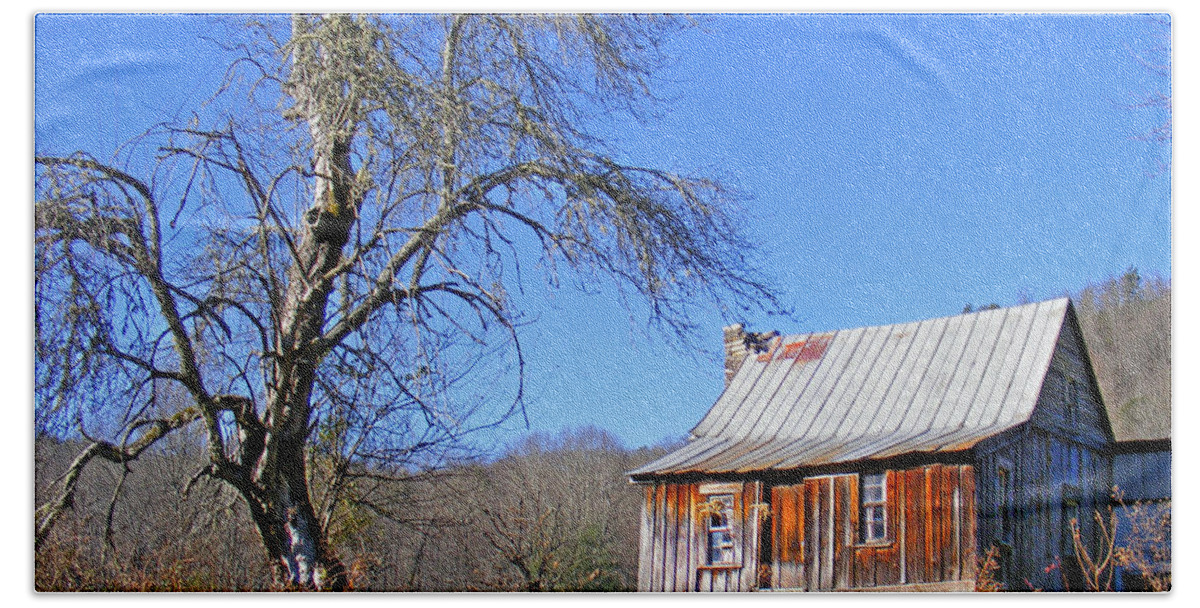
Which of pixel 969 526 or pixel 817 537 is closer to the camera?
pixel 969 526

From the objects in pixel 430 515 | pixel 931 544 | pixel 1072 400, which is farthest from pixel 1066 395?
pixel 430 515

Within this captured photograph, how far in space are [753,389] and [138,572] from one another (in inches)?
105

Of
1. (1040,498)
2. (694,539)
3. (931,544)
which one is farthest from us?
(694,539)

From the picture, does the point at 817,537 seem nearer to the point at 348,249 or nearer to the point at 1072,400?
the point at 1072,400

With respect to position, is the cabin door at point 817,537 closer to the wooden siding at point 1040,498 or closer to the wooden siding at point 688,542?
the wooden siding at point 688,542

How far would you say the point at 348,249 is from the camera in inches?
202

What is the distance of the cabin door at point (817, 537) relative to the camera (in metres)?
4.91

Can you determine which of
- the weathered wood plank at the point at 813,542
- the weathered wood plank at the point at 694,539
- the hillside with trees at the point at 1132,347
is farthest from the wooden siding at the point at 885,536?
the hillside with trees at the point at 1132,347

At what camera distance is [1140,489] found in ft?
16.4

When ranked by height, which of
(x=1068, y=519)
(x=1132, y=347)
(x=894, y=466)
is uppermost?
(x=1132, y=347)

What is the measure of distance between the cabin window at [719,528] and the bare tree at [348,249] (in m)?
0.79

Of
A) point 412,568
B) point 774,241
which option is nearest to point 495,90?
point 774,241

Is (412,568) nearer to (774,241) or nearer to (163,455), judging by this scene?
(163,455)

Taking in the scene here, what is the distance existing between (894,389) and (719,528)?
3.19 ft
